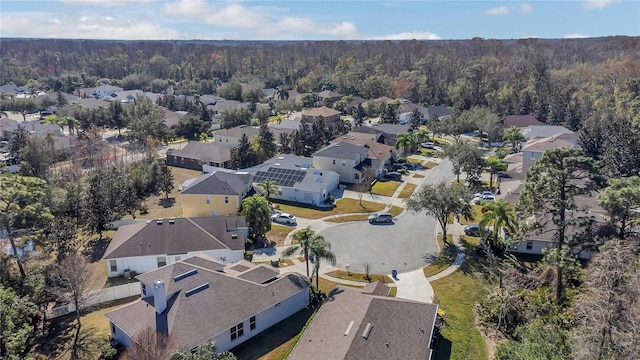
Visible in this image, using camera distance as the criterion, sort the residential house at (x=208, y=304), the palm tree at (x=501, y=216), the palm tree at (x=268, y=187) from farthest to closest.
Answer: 1. the palm tree at (x=268, y=187)
2. the palm tree at (x=501, y=216)
3. the residential house at (x=208, y=304)

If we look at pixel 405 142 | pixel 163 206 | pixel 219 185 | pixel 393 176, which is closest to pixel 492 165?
pixel 393 176

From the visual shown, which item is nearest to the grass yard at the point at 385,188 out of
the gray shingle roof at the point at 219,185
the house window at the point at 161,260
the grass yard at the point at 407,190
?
the grass yard at the point at 407,190

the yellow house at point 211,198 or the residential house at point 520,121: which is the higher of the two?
the residential house at point 520,121

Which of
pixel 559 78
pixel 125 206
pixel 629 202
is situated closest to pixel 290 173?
pixel 125 206

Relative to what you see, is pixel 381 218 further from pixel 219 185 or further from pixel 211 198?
pixel 211 198

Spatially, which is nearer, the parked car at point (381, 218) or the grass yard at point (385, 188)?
the parked car at point (381, 218)

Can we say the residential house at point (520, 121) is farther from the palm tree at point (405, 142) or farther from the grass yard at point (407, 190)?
the grass yard at point (407, 190)

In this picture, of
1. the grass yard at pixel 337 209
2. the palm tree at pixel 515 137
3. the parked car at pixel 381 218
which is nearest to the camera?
the parked car at pixel 381 218
